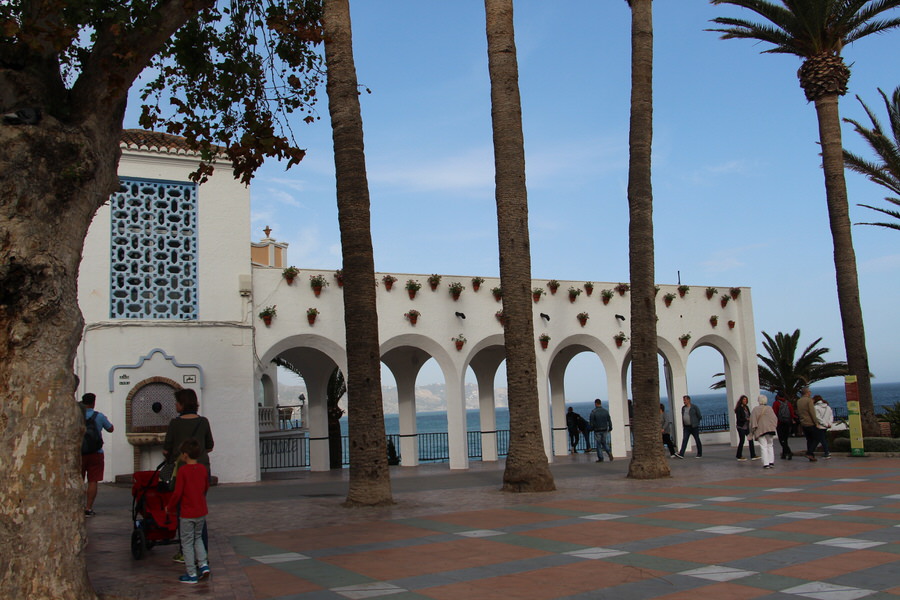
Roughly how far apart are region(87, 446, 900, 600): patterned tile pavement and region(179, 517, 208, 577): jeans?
206 mm

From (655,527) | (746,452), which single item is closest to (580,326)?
(746,452)

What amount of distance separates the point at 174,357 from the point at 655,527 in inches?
493

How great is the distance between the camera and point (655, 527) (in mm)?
9492

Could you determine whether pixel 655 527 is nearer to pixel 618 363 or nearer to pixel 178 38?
pixel 178 38

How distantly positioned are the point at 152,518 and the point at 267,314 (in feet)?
37.9

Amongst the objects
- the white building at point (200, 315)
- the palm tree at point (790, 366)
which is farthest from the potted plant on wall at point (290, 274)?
the palm tree at point (790, 366)

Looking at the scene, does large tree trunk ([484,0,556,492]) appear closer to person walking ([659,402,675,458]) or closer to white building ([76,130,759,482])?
white building ([76,130,759,482])

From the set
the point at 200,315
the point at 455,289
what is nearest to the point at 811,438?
the point at 455,289

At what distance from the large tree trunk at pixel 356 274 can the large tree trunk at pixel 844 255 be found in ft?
43.8

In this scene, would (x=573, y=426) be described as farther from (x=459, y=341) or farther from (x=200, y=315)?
(x=200, y=315)

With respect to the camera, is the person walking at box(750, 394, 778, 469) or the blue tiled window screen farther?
Answer: the blue tiled window screen

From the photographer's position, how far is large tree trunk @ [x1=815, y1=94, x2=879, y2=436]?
20531 mm

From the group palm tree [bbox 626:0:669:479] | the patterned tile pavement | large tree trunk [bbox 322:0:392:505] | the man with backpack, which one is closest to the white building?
the patterned tile pavement

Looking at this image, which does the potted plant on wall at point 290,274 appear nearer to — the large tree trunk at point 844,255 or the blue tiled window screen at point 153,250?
the blue tiled window screen at point 153,250
